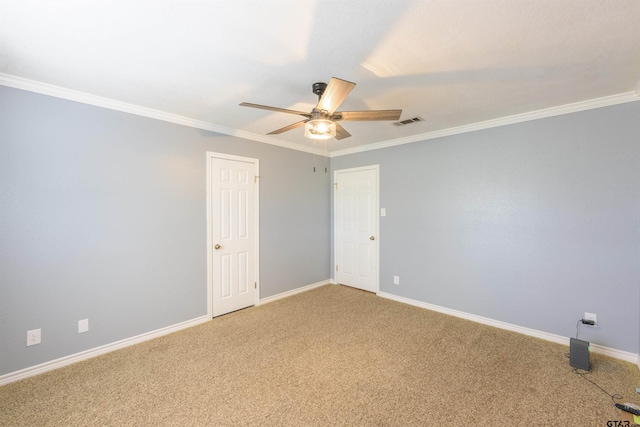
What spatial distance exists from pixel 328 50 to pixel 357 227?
315 centimetres

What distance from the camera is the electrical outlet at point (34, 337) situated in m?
2.23

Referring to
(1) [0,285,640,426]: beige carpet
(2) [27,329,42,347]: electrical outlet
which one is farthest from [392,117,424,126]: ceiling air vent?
(2) [27,329,42,347]: electrical outlet

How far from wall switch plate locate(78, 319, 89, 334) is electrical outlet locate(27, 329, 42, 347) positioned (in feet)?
0.82

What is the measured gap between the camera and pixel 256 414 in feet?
6.00

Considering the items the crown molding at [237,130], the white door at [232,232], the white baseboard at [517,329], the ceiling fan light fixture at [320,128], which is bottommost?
the white baseboard at [517,329]

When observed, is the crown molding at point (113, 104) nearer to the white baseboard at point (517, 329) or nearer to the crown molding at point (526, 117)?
the crown molding at point (526, 117)

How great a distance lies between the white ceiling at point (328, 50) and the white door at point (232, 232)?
1.01 m

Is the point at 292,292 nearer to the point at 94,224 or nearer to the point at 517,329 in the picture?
the point at 94,224

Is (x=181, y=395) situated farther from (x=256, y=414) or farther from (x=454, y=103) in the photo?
(x=454, y=103)

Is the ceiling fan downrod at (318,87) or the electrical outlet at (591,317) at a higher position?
the ceiling fan downrod at (318,87)

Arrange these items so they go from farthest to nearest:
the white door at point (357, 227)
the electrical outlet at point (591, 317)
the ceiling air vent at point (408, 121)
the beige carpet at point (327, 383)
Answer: the white door at point (357, 227)
the ceiling air vent at point (408, 121)
the electrical outlet at point (591, 317)
the beige carpet at point (327, 383)

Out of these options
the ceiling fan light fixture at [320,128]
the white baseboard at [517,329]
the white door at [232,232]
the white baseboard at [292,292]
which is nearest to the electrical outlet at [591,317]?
the white baseboard at [517,329]

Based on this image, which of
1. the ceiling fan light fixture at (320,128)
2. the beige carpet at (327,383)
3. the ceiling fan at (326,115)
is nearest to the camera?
the beige carpet at (327,383)

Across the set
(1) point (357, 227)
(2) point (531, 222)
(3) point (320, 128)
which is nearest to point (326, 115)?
(3) point (320, 128)
